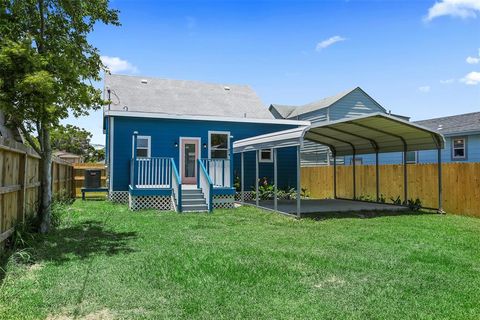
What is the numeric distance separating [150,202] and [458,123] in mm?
15867

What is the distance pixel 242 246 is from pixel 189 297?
Result: 2.55 m

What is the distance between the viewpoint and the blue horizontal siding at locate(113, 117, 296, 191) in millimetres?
13555

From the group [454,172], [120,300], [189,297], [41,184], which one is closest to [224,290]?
[189,297]

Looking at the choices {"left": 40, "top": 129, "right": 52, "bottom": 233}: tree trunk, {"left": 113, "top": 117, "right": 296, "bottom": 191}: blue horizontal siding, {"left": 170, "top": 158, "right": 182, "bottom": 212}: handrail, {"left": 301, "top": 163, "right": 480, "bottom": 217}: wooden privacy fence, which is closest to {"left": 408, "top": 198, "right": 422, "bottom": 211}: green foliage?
{"left": 301, "top": 163, "right": 480, "bottom": 217}: wooden privacy fence

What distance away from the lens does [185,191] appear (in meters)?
12.0

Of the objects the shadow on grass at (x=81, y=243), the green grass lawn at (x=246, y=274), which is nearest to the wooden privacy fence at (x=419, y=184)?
the green grass lawn at (x=246, y=274)

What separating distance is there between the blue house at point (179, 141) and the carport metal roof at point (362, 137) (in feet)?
4.60

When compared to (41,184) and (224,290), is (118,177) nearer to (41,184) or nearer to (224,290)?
(41,184)

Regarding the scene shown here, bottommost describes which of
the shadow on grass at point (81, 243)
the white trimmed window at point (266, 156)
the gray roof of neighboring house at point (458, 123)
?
the shadow on grass at point (81, 243)

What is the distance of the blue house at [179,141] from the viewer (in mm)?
12031

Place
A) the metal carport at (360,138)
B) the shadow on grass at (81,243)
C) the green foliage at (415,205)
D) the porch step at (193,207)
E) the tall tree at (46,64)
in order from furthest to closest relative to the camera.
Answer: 1. the green foliage at (415,205)
2. the porch step at (193,207)
3. the metal carport at (360,138)
4. the tall tree at (46,64)
5. the shadow on grass at (81,243)

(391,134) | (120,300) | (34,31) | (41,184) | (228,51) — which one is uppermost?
(228,51)

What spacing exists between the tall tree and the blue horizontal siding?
5.86 meters

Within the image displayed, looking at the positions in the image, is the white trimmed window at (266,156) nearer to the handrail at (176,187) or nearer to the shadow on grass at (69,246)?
the handrail at (176,187)
